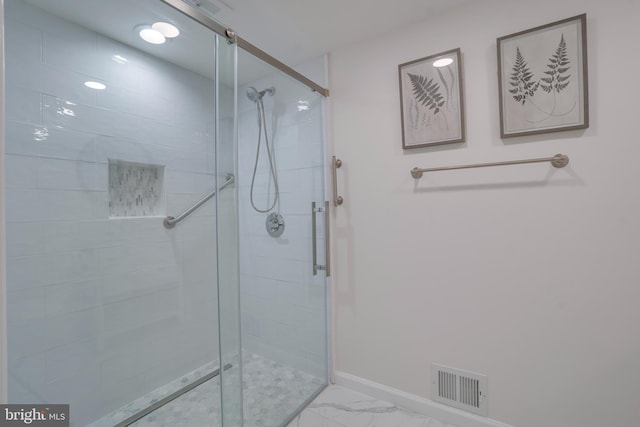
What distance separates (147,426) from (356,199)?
67.0 inches

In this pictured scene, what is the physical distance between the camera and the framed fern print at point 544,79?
1267 millimetres

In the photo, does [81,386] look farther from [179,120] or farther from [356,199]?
[356,199]

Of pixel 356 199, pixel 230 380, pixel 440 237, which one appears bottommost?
pixel 230 380

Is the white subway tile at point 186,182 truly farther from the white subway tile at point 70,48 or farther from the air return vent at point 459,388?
the air return vent at point 459,388

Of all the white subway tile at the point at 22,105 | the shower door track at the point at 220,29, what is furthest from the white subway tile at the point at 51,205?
the shower door track at the point at 220,29

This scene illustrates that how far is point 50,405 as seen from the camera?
1.38 metres

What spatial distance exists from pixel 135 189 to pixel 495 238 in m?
1.96

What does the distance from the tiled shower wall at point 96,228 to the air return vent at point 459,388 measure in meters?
1.30

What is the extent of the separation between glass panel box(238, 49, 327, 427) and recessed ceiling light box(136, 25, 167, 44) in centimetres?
43

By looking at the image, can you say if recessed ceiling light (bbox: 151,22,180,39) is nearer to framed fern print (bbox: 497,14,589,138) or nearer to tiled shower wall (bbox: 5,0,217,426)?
tiled shower wall (bbox: 5,0,217,426)

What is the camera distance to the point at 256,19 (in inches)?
63.6

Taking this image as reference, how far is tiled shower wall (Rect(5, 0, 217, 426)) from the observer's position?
4.31ft

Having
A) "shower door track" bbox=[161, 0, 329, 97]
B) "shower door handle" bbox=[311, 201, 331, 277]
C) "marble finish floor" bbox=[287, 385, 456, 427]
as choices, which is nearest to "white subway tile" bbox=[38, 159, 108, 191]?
"shower door track" bbox=[161, 0, 329, 97]

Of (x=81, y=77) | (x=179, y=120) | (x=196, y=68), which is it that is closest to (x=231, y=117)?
(x=196, y=68)
